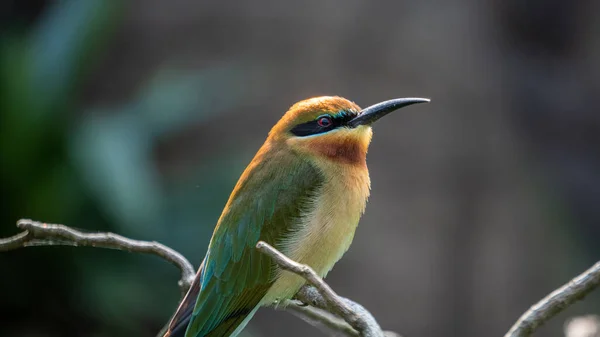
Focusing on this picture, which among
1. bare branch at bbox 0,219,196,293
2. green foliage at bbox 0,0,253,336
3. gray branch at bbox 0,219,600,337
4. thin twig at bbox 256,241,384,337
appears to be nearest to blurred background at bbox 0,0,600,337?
green foliage at bbox 0,0,253,336

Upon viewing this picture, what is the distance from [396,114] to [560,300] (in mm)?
3737

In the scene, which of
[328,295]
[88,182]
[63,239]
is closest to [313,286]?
[328,295]

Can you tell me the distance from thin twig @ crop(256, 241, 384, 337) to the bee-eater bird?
0.43 metres

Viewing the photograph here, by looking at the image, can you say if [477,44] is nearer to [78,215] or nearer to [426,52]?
[426,52]

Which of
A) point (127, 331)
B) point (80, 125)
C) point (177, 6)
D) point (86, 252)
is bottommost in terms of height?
point (127, 331)

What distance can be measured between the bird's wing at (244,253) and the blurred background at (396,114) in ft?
7.95

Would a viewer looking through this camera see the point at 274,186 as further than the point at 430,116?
No

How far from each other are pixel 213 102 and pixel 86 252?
1.37 meters

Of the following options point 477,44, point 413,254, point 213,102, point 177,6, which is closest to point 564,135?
point 477,44

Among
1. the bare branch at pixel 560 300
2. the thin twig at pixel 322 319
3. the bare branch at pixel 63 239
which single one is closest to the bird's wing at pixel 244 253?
the thin twig at pixel 322 319

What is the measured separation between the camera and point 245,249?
2.10 metres

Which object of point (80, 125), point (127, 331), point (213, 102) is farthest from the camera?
point (213, 102)

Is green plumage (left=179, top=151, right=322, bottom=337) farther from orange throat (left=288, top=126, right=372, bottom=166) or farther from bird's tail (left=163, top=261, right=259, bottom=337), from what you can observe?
orange throat (left=288, top=126, right=372, bottom=166)

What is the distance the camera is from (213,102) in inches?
203
